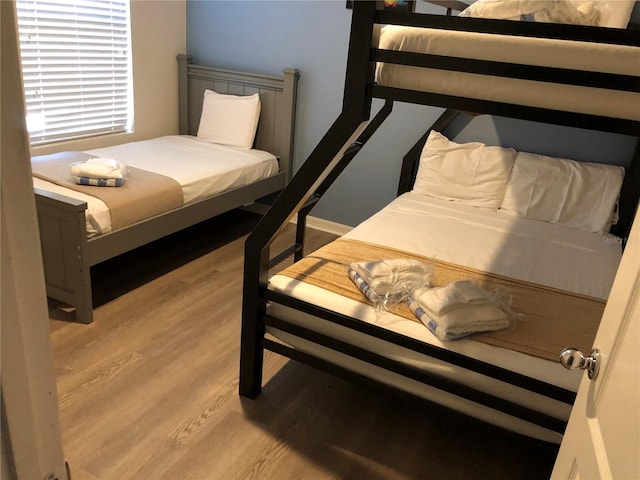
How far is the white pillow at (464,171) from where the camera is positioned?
311 cm

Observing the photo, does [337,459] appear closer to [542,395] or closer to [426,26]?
[542,395]

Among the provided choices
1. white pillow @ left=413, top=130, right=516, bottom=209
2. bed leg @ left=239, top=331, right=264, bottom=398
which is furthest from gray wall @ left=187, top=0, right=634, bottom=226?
bed leg @ left=239, top=331, right=264, bottom=398

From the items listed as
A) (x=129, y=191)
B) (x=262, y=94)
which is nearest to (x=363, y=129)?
(x=129, y=191)

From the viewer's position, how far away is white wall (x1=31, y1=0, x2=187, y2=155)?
3.75m

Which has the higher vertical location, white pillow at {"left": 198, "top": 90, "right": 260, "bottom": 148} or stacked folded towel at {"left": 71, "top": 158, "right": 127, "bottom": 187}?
white pillow at {"left": 198, "top": 90, "right": 260, "bottom": 148}

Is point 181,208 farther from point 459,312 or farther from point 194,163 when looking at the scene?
point 459,312

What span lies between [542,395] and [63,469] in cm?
135

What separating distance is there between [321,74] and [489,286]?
2.17 metres

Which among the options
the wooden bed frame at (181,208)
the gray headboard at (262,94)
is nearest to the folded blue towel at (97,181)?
the wooden bed frame at (181,208)

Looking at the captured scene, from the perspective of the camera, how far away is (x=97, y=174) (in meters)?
2.75

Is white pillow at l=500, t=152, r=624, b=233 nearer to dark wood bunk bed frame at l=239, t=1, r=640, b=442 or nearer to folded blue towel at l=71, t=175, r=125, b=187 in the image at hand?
dark wood bunk bed frame at l=239, t=1, r=640, b=442

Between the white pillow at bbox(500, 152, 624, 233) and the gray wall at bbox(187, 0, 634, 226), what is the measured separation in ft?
0.83

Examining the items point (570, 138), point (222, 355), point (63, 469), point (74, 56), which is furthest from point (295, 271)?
point (74, 56)

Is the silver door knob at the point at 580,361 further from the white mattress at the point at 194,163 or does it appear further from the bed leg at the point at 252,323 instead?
the white mattress at the point at 194,163
